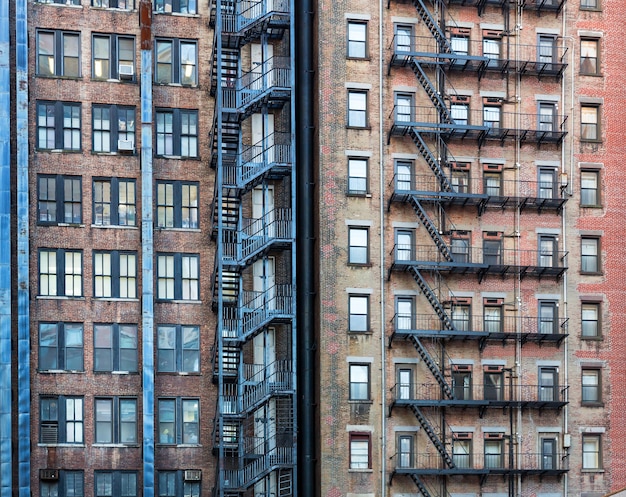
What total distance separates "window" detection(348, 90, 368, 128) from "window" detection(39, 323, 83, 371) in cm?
1735

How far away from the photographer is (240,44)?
208 ft

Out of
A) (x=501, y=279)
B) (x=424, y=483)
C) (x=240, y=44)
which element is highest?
(x=240, y=44)

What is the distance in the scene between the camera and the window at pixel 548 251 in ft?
209

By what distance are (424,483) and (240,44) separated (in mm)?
23837

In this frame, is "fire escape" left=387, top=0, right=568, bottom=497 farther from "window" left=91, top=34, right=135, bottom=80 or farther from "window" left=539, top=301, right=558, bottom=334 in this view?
"window" left=91, top=34, right=135, bottom=80

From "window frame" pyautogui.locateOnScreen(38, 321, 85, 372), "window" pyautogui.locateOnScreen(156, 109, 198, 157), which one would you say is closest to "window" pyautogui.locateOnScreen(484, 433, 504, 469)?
"window frame" pyautogui.locateOnScreen(38, 321, 85, 372)

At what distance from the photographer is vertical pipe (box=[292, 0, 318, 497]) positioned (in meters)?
60.4

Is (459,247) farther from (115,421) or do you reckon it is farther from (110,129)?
(115,421)

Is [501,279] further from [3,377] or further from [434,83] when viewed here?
[3,377]

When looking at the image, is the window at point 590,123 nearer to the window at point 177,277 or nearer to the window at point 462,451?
the window at point 462,451

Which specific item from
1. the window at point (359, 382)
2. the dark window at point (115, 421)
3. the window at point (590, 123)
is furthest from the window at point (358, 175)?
the dark window at point (115, 421)

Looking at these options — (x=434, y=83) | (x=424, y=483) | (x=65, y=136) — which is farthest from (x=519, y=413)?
(x=65, y=136)

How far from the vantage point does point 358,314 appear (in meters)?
61.2

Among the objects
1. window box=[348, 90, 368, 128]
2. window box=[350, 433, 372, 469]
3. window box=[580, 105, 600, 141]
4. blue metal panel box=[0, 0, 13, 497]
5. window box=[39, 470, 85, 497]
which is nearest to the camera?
blue metal panel box=[0, 0, 13, 497]
